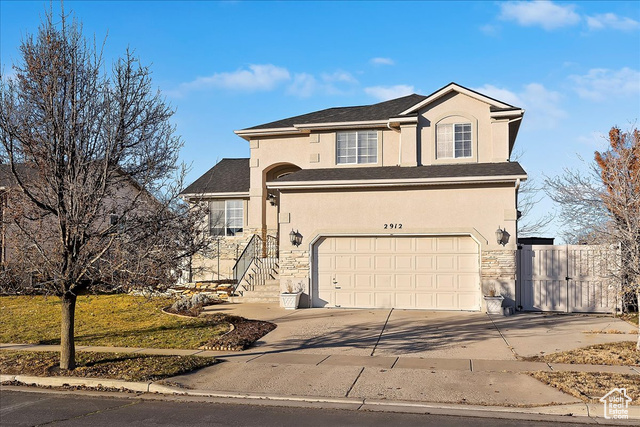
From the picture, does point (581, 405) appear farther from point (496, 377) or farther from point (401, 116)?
point (401, 116)

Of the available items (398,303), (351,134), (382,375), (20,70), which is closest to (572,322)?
(398,303)

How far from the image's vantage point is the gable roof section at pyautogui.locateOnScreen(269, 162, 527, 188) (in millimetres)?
17203

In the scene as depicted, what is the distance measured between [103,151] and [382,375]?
Result: 6.37 meters

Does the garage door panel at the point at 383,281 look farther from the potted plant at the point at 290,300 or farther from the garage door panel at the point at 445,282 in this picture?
the potted plant at the point at 290,300

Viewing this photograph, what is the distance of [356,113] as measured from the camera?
22.2 m

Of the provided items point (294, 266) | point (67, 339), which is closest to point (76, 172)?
point (67, 339)

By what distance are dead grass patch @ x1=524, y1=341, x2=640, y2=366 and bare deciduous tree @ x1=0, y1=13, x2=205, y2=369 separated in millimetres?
7700

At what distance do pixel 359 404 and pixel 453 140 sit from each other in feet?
43.4

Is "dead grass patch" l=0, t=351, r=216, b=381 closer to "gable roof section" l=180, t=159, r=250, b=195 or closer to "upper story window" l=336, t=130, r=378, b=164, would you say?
"upper story window" l=336, t=130, r=378, b=164

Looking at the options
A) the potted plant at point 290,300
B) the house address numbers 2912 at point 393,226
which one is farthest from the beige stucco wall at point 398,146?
the potted plant at point 290,300

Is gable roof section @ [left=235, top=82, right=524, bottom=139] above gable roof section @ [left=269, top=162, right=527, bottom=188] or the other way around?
above

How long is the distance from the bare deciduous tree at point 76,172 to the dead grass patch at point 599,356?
770 centimetres

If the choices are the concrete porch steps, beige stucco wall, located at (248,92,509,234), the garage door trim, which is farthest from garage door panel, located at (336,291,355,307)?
beige stucco wall, located at (248,92,509,234)

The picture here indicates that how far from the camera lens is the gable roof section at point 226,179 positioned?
25.1m
